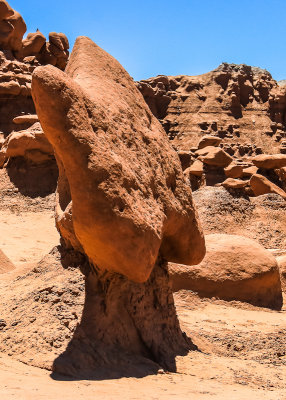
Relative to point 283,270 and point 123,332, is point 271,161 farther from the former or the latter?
point 123,332

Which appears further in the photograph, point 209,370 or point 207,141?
point 207,141

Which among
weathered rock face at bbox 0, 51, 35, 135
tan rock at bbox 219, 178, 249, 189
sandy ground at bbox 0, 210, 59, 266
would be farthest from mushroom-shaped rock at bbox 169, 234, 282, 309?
weathered rock face at bbox 0, 51, 35, 135

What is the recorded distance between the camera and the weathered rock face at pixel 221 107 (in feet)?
131

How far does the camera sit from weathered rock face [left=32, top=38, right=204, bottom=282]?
315cm

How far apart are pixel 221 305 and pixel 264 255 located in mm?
1033

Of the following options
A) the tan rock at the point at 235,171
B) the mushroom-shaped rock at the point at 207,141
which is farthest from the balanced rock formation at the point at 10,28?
the tan rock at the point at 235,171

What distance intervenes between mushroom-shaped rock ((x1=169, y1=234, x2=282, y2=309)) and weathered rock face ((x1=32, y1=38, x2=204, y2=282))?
240 cm

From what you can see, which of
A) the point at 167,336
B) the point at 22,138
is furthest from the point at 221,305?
the point at 22,138

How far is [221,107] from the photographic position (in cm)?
4200

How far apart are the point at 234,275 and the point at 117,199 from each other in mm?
3750

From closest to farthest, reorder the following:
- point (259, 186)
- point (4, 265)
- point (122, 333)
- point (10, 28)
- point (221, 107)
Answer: point (122, 333), point (4, 265), point (259, 186), point (10, 28), point (221, 107)

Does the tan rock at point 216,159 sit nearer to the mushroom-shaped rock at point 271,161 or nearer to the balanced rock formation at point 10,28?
the mushroom-shaped rock at point 271,161

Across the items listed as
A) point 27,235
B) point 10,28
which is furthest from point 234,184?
point 10,28

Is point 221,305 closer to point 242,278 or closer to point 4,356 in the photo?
point 242,278
